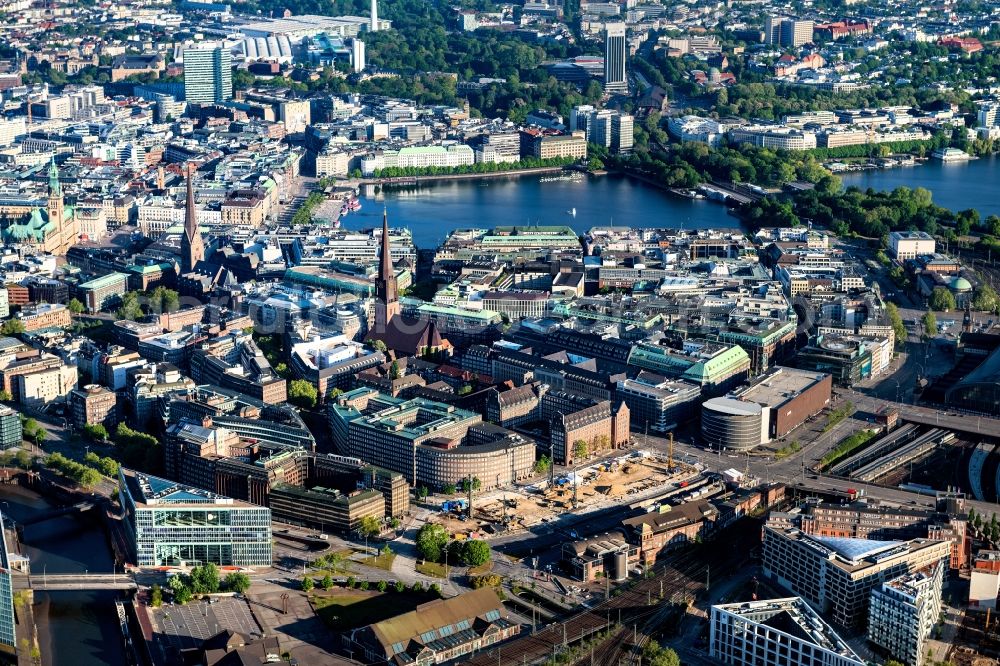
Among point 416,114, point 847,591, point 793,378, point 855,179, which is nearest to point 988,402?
point 793,378

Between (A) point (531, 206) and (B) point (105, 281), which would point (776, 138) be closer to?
(A) point (531, 206)

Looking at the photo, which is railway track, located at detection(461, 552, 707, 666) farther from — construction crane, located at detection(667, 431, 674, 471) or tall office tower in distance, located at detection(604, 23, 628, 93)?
tall office tower in distance, located at detection(604, 23, 628, 93)

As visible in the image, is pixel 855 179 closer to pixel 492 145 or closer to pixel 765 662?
pixel 492 145

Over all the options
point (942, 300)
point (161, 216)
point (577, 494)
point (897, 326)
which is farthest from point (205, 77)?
point (577, 494)

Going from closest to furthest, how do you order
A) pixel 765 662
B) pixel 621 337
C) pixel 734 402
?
pixel 765 662 < pixel 734 402 < pixel 621 337

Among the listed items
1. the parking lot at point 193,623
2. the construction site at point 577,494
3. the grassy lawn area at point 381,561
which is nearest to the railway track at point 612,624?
the construction site at point 577,494

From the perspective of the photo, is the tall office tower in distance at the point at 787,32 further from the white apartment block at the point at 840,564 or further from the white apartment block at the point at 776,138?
the white apartment block at the point at 840,564

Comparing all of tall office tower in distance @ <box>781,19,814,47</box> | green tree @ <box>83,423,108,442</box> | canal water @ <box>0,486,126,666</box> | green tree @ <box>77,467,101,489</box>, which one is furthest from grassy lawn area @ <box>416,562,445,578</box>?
tall office tower in distance @ <box>781,19,814,47</box>
